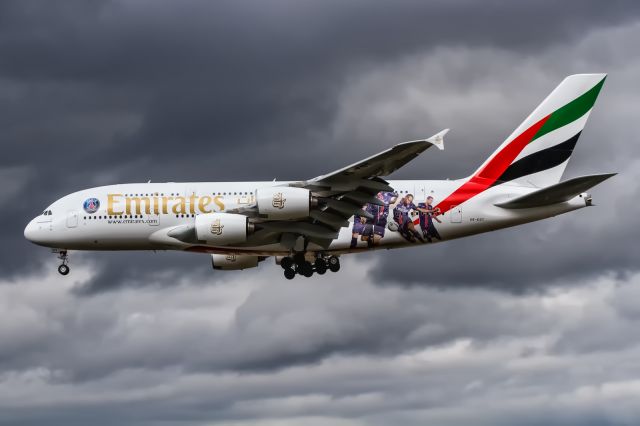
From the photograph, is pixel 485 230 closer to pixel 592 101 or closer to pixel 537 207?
pixel 537 207

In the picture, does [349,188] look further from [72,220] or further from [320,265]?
[72,220]

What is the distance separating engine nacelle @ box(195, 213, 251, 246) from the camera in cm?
5322

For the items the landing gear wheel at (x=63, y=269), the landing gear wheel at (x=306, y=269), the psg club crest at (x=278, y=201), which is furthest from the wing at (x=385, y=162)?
the landing gear wheel at (x=63, y=269)

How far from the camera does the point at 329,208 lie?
54062 mm

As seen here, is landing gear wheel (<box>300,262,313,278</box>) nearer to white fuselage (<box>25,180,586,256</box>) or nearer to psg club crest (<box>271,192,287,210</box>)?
white fuselage (<box>25,180,586,256</box>)

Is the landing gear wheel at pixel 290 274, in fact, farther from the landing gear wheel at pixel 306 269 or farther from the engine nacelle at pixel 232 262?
the engine nacelle at pixel 232 262

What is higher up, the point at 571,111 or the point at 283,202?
the point at 571,111

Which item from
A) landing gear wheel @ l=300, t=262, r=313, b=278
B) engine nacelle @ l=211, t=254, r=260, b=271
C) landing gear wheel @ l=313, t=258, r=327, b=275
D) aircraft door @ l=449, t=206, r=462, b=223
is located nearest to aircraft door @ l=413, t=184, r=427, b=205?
aircraft door @ l=449, t=206, r=462, b=223

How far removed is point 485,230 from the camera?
56.8m

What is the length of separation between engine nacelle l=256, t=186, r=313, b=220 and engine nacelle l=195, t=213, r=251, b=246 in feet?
6.34

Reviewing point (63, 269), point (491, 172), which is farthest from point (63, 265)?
point (491, 172)

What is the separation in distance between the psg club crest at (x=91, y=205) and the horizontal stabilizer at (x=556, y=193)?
21.9m

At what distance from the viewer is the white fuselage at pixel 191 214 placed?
56.3 meters

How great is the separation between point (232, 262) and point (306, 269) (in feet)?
22.0
